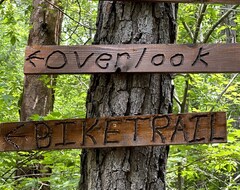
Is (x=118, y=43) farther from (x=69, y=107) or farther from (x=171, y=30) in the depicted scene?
(x=69, y=107)

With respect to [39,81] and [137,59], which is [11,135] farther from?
[39,81]

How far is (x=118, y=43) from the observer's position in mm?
2139

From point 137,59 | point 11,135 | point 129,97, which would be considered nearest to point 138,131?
point 129,97

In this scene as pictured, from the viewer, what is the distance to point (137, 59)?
1.99 m

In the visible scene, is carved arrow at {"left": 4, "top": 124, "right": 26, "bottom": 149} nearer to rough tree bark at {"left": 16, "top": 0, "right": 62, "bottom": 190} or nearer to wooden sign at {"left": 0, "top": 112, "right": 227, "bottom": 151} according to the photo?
wooden sign at {"left": 0, "top": 112, "right": 227, "bottom": 151}

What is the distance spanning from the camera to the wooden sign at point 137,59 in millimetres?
1983

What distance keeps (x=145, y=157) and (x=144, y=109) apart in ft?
0.75

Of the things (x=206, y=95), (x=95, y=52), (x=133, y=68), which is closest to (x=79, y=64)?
(x=95, y=52)

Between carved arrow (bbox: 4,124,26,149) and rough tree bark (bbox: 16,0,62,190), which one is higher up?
rough tree bark (bbox: 16,0,62,190)

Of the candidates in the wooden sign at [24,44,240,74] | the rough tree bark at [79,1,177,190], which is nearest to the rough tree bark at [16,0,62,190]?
the rough tree bark at [79,1,177,190]

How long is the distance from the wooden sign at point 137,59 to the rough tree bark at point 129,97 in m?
0.13

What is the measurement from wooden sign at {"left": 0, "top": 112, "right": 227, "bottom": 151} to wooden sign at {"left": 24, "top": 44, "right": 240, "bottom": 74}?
217 mm

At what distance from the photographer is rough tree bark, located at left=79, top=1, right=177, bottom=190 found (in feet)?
6.67

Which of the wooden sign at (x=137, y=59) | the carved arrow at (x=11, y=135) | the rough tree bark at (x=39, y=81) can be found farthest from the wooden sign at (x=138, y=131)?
the rough tree bark at (x=39, y=81)
